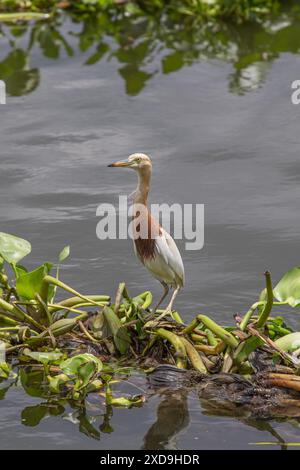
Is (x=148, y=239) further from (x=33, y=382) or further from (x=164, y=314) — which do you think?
(x=33, y=382)

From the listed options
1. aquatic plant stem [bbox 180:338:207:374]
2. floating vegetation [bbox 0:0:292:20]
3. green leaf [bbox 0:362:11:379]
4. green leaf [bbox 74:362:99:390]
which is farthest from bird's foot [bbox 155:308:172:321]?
floating vegetation [bbox 0:0:292:20]

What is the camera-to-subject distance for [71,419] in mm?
4590

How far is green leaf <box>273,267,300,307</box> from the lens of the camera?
4.80 meters

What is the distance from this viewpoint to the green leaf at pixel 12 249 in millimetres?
4992

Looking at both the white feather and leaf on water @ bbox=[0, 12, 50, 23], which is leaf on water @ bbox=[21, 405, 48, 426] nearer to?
the white feather

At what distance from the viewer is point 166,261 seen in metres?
4.93

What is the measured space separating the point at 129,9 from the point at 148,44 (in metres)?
0.96

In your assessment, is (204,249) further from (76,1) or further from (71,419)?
(76,1)

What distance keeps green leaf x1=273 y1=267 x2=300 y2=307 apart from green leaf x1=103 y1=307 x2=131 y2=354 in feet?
2.54

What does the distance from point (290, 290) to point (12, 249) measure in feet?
4.62

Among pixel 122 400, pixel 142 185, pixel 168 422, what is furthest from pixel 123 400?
pixel 142 185

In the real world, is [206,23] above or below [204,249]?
above

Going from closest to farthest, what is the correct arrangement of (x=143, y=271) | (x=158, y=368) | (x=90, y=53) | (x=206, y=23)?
(x=158, y=368)
(x=143, y=271)
(x=90, y=53)
(x=206, y=23)
